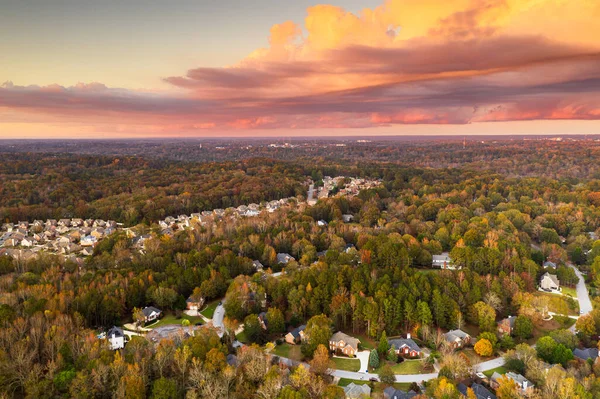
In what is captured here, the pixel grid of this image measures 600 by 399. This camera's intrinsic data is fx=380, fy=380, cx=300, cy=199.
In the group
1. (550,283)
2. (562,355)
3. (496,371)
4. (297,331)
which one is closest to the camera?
Answer: (562,355)

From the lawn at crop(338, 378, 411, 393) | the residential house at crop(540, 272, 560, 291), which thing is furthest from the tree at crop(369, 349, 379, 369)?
the residential house at crop(540, 272, 560, 291)

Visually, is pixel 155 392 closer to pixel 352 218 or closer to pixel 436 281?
pixel 436 281

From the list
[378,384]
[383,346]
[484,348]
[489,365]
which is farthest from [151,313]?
[489,365]

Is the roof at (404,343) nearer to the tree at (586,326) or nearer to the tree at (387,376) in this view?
the tree at (387,376)

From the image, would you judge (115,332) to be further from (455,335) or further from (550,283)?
(550,283)

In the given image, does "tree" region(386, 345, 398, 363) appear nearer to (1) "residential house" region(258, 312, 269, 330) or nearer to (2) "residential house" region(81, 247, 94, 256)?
(1) "residential house" region(258, 312, 269, 330)

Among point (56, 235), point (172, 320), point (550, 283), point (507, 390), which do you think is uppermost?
point (507, 390)
